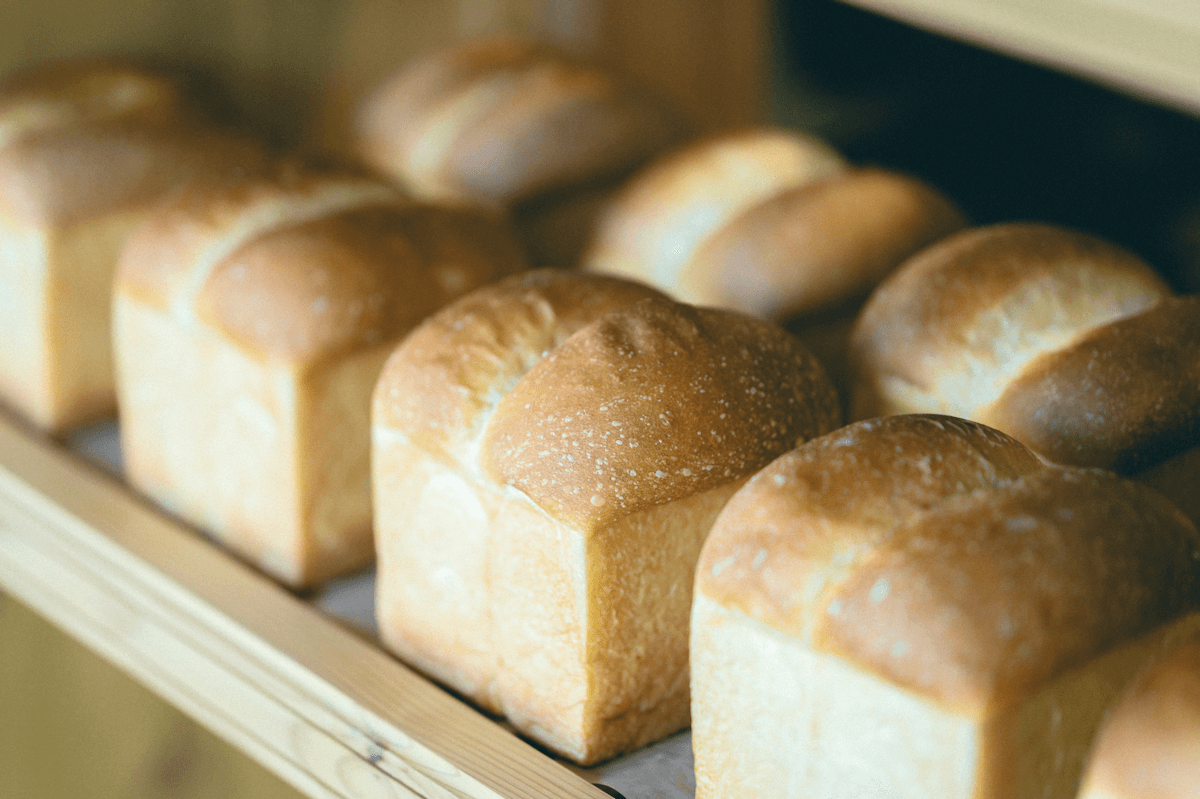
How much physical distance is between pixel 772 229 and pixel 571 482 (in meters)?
0.57

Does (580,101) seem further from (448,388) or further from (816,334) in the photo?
(448,388)

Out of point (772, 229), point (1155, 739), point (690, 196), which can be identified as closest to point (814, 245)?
point (772, 229)

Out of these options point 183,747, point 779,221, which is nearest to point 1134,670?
point 779,221

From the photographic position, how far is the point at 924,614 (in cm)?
76

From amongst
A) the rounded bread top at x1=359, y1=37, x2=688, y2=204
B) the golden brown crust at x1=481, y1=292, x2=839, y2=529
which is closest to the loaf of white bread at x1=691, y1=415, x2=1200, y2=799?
the golden brown crust at x1=481, y1=292, x2=839, y2=529

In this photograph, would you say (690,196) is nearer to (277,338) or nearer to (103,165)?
(277,338)

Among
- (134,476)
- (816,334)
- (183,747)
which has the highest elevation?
(816,334)

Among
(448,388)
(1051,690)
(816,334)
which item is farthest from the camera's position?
(816,334)

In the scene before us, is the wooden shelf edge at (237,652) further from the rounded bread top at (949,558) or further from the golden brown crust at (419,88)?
the golden brown crust at (419,88)

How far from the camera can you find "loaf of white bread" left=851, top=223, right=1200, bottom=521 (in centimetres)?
105

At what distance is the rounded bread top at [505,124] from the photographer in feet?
5.56

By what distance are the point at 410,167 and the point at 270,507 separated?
68 centimetres

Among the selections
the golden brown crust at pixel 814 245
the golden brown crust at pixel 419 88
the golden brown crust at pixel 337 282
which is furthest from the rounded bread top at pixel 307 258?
the golden brown crust at pixel 419 88

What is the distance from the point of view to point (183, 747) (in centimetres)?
145
